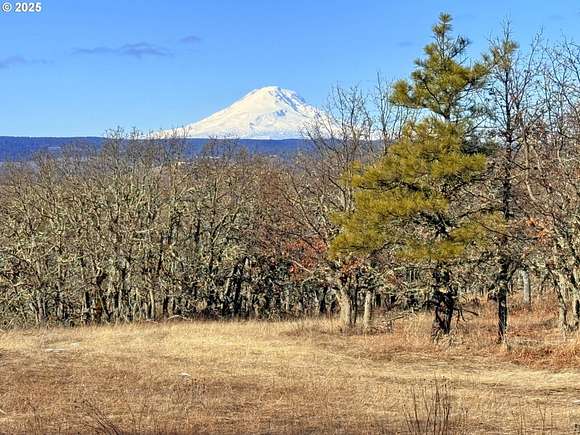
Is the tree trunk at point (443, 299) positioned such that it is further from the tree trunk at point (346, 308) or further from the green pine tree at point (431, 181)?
the tree trunk at point (346, 308)

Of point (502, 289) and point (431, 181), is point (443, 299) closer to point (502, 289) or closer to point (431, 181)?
point (502, 289)

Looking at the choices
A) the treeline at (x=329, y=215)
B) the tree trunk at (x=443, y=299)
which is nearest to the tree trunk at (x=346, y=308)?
the treeline at (x=329, y=215)

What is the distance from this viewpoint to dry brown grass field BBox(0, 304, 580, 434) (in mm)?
10164

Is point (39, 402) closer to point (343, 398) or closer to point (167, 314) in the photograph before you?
point (343, 398)

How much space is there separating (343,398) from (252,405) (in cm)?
166

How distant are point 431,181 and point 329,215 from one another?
4.43m

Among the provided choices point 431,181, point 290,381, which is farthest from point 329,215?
point 290,381

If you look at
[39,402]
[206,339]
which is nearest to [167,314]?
[206,339]

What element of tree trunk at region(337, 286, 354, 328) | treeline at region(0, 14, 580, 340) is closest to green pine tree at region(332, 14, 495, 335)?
treeline at region(0, 14, 580, 340)

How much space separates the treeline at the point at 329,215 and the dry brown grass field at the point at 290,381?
247 cm

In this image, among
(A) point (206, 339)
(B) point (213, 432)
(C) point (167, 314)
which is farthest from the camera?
(C) point (167, 314)

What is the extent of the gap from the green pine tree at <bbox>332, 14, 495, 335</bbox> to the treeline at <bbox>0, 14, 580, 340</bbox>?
0.05m

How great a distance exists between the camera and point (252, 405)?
11953 mm

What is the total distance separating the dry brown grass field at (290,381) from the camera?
1016 centimetres
